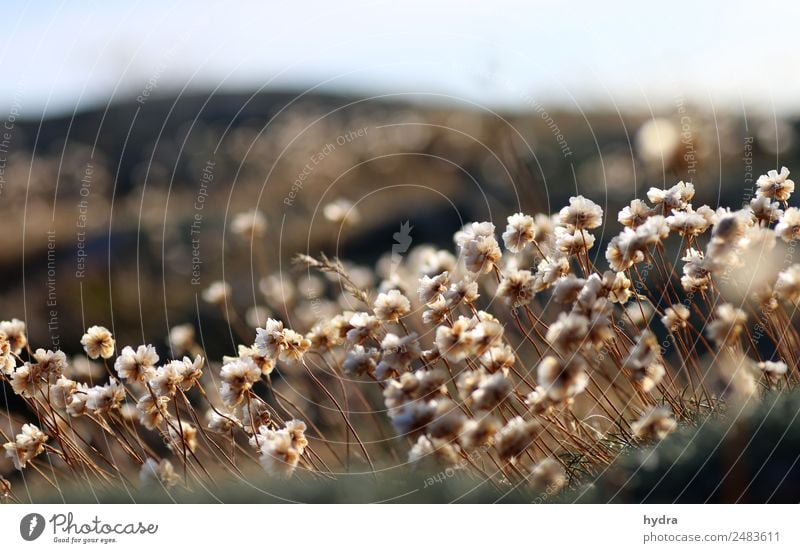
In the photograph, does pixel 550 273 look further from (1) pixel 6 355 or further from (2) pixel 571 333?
(1) pixel 6 355

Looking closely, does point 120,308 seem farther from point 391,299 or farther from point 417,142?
point 391,299

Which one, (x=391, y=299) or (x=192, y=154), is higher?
(x=391, y=299)

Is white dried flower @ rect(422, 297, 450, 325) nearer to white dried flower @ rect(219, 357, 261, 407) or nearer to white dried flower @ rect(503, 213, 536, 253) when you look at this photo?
white dried flower @ rect(503, 213, 536, 253)

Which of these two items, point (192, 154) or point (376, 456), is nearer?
point (376, 456)

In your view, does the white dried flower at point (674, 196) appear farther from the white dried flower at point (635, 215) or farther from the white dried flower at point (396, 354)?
the white dried flower at point (396, 354)

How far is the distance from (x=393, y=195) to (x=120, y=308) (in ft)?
16.8

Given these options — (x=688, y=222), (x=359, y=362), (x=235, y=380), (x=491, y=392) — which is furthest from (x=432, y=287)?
(x=688, y=222)

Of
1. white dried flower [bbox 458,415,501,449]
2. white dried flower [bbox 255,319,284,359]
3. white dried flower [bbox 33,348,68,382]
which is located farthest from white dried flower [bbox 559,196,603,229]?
white dried flower [bbox 33,348,68,382]

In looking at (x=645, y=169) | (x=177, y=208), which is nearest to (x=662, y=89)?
(x=645, y=169)
